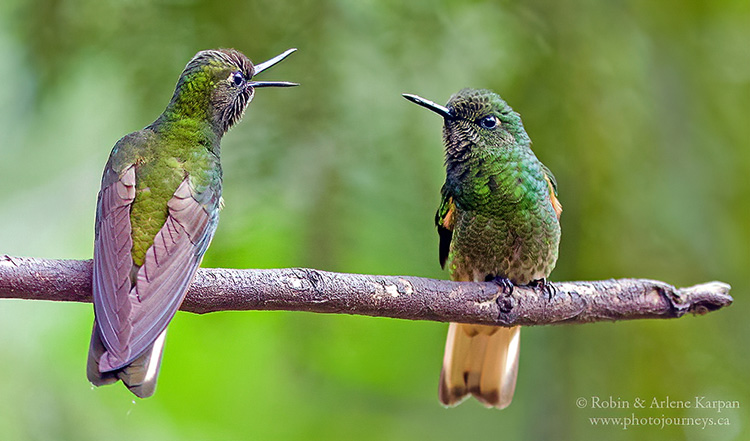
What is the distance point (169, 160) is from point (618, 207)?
2475 mm

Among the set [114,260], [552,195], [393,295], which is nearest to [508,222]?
[552,195]

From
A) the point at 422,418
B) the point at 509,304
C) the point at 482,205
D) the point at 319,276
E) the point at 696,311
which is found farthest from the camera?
the point at 422,418

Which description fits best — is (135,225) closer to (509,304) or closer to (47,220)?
(509,304)

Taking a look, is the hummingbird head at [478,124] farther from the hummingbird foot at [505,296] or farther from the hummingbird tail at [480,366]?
the hummingbird tail at [480,366]

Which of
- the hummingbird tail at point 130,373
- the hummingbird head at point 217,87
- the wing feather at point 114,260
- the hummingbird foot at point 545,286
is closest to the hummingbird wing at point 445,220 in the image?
the hummingbird foot at point 545,286

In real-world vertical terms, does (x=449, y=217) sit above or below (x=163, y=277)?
above

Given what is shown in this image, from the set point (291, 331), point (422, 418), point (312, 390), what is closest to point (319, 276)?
point (291, 331)

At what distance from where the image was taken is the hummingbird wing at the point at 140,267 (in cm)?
153

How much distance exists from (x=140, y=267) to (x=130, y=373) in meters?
0.23

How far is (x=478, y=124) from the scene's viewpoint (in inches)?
99.5

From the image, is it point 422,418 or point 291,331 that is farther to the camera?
point 422,418

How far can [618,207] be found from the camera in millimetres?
3689

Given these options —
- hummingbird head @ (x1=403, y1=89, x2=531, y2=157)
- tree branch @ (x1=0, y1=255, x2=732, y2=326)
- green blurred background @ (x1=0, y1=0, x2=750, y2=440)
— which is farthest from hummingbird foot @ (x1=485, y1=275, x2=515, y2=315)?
green blurred background @ (x1=0, y1=0, x2=750, y2=440)

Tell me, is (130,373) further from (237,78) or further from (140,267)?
(237,78)
